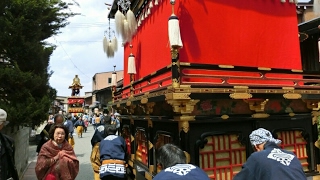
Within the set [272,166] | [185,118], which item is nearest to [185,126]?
[185,118]

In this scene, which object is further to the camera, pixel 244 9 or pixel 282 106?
pixel 244 9

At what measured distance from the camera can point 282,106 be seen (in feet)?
18.5

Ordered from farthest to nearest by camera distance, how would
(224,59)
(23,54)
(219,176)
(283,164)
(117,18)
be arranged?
1. (117,18)
2. (23,54)
3. (224,59)
4. (219,176)
5. (283,164)

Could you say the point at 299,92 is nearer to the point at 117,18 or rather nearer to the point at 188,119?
the point at 188,119

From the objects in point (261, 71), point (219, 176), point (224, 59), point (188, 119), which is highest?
point (224, 59)

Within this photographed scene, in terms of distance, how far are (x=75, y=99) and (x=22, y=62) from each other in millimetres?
31573

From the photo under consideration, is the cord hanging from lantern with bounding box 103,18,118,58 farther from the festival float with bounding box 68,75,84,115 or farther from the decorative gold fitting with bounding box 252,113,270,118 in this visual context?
the festival float with bounding box 68,75,84,115

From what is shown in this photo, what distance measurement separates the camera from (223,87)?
15.9 feet

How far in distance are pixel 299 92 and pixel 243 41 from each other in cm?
160

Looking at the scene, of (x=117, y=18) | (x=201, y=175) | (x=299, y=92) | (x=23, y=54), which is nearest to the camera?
(x=201, y=175)

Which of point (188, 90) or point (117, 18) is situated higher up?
point (117, 18)

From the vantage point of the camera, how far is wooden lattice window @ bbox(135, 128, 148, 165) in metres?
6.98

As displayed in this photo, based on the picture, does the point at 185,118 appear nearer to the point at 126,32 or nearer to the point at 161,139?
the point at 161,139

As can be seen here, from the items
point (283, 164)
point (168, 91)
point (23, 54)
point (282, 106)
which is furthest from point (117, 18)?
point (283, 164)
